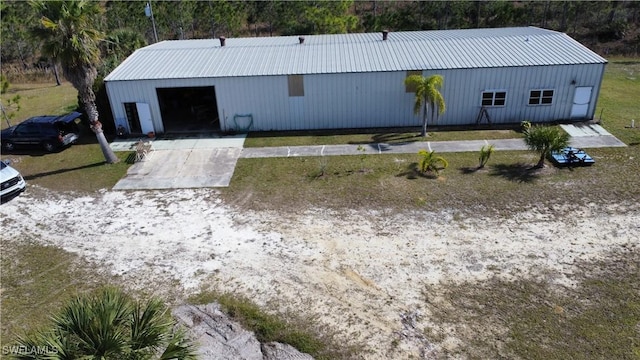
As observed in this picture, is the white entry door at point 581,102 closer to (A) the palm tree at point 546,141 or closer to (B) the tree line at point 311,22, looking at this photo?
(A) the palm tree at point 546,141

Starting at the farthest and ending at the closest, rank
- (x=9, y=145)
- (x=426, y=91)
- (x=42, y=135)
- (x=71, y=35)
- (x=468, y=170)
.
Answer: (x=9, y=145)
(x=42, y=135)
(x=426, y=91)
(x=468, y=170)
(x=71, y=35)

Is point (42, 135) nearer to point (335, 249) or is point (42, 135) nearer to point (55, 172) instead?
point (55, 172)

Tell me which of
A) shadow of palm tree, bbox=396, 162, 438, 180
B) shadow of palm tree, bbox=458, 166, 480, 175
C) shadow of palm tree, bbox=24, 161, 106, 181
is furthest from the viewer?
shadow of palm tree, bbox=24, 161, 106, 181

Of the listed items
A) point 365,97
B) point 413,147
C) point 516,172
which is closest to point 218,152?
point 365,97

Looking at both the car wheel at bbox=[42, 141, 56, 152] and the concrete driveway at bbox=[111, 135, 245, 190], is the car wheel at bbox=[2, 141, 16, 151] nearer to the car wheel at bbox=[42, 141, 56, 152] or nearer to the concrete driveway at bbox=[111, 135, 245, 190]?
the car wheel at bbox=[42, 141, 56, 152]

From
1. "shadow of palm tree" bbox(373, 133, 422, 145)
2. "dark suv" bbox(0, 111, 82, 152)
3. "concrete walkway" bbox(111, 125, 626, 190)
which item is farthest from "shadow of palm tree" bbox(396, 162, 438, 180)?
"dark suv" bbox(0, 111, 82, 152)

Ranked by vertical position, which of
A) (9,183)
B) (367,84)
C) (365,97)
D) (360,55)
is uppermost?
(360,55)
